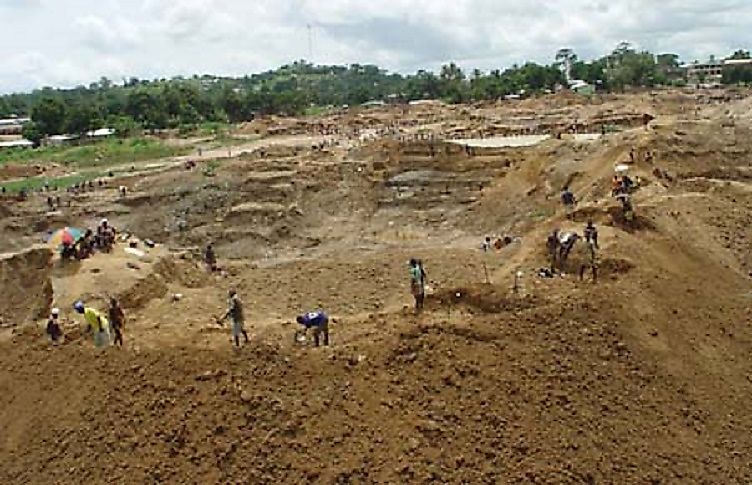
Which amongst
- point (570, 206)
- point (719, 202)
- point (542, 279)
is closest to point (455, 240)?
point (570, 206)

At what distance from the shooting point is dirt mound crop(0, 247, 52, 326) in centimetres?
2106

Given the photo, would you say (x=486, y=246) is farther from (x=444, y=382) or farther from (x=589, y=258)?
(x=444, y=382)

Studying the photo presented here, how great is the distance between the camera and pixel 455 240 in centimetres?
2892

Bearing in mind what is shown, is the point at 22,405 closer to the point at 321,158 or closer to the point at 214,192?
the point at 214,192

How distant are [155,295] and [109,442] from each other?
7.93 meters

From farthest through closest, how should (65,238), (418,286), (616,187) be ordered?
(616,187)
(65,238)
(418,286)

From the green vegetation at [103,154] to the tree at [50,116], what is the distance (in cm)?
798

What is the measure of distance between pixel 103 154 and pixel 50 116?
18016 mm

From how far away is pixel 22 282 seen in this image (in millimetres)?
22922

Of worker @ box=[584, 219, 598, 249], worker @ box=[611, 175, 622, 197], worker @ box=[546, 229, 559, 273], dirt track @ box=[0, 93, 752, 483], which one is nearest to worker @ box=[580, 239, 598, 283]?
worker @ box=[584, 219, 598, 249]

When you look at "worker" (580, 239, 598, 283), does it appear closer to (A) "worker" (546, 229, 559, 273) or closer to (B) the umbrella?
(A) "worker" (546, 229, 559, 273)

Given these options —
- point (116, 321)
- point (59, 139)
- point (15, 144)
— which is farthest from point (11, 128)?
point (116, 321)

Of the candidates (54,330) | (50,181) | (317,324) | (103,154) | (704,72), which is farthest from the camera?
(704,72)

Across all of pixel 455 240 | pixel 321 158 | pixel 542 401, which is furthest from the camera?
pixel 321 158
